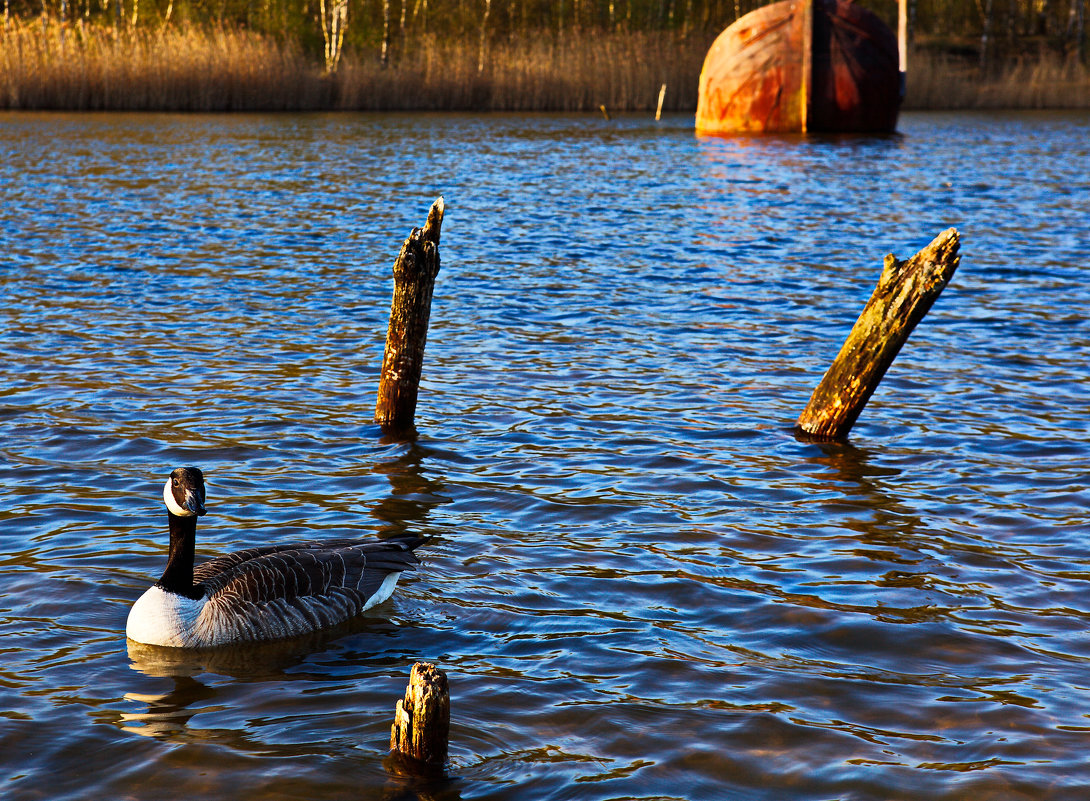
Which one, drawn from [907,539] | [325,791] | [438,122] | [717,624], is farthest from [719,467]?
[438,122]

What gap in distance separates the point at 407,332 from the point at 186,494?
131 inches

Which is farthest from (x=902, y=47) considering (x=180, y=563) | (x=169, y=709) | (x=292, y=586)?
(x=169, y=709)

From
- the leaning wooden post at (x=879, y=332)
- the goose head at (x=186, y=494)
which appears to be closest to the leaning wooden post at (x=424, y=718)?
the goose head at (x=186, y=494)

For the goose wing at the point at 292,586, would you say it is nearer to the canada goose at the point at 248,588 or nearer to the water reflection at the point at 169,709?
the canada goose at the point at 248,588

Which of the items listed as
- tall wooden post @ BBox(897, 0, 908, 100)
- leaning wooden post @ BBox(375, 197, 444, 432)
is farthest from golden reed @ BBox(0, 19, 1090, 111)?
leaning wooden post @ BBox(375, 197, 444, 432)

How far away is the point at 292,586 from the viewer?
5.25 m

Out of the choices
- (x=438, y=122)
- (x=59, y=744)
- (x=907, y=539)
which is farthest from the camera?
(x=438, y=122)

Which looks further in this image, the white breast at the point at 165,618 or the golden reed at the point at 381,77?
the golden reed at the point at 381,77

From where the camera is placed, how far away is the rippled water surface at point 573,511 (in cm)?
436

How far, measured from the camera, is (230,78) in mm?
35062

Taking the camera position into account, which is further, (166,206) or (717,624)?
(166,206)

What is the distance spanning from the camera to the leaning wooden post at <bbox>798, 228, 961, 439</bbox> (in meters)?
7.54

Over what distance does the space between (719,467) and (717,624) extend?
2327mm

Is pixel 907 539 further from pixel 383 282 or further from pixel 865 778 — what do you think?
pixel 383 282
